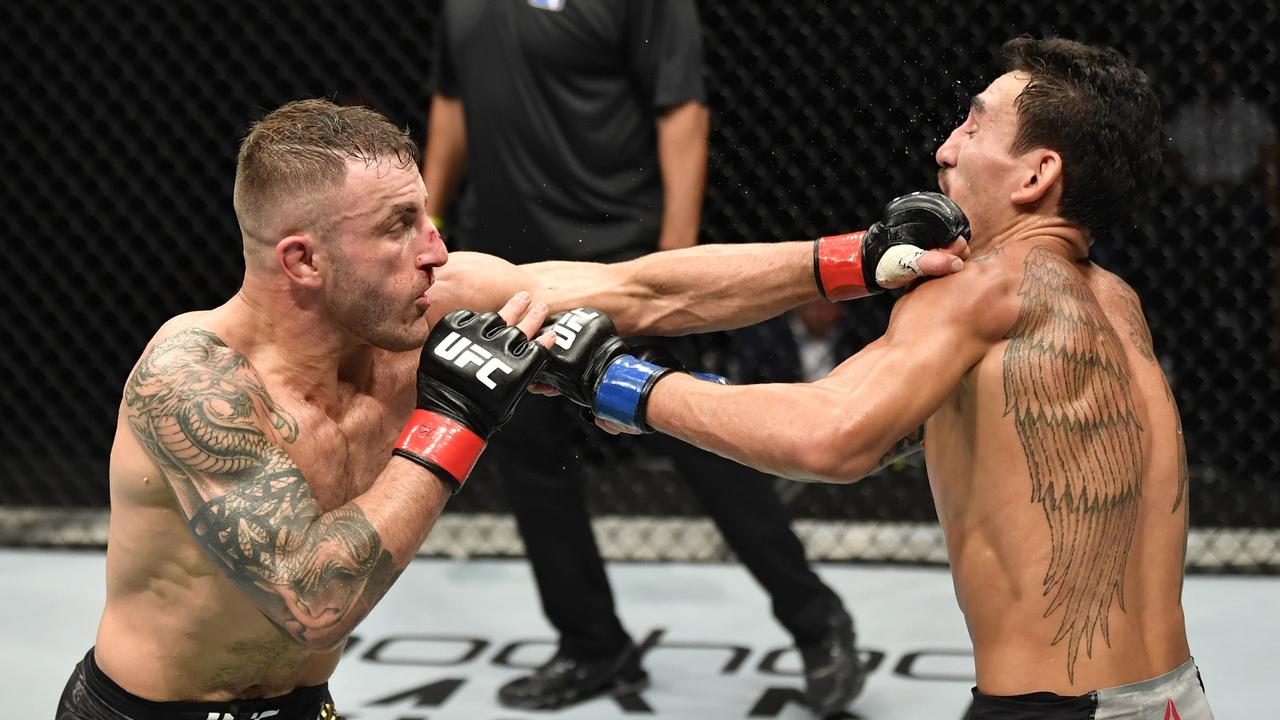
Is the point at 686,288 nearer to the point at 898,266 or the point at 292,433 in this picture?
the point at 898,266

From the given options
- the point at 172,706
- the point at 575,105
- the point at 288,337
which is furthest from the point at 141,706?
the point at 575,105

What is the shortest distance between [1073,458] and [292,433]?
2.81 ft

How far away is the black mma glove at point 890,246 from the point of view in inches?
65.4

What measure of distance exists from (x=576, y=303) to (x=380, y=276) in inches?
14.8

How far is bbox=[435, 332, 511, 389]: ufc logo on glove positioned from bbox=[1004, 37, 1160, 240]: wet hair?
65 cm

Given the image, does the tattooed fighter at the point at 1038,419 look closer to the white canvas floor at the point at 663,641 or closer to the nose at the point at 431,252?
the nose at the point at 431,252

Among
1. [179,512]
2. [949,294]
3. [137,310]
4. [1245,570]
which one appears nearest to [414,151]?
[179,512]

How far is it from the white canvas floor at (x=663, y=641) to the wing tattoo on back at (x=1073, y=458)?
3.52 feet

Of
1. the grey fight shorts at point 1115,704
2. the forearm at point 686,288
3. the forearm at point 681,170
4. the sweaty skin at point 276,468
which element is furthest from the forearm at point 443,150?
the grey fight shorts at point 1115,704

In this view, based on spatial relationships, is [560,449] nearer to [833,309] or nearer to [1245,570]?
[833,309]

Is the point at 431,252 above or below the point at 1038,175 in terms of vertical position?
below

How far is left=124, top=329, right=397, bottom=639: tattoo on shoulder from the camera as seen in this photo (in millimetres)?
1436

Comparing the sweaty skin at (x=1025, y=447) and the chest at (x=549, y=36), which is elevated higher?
the chest at (x=549, y=36)

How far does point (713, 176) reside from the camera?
396 centimetres
